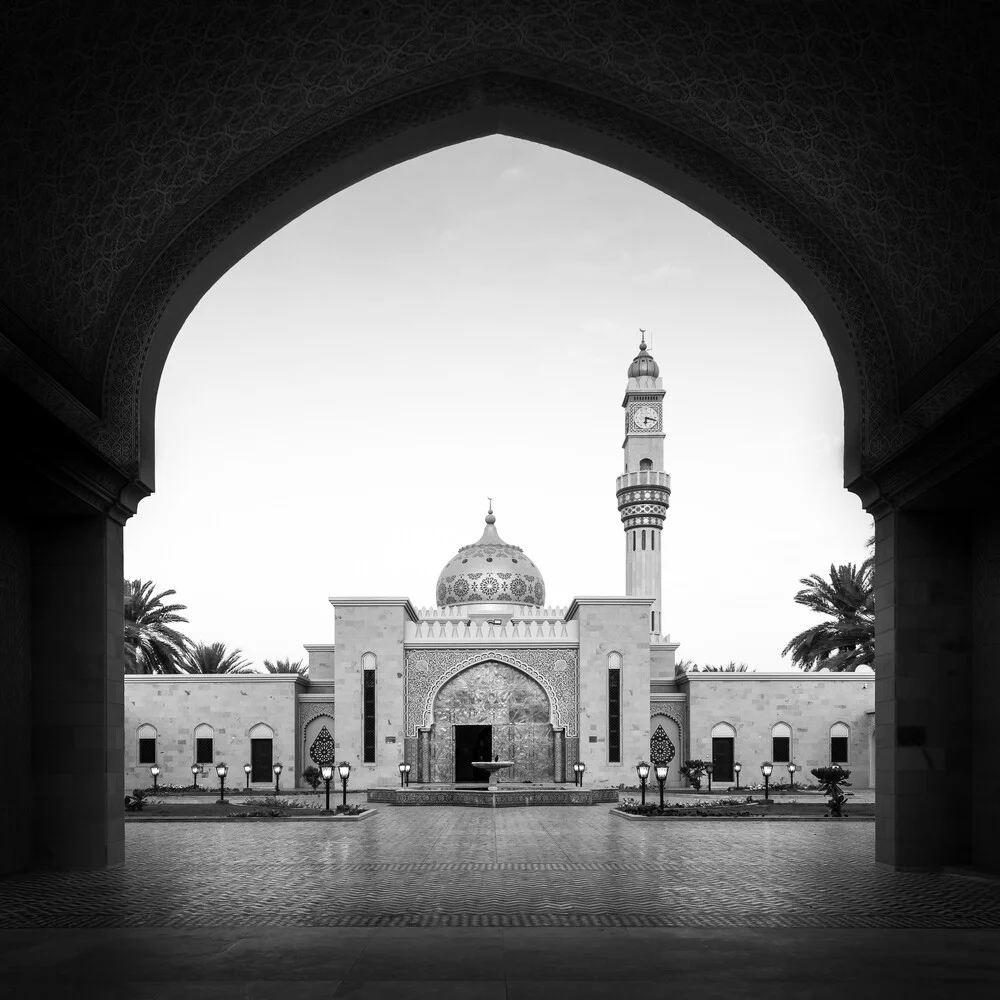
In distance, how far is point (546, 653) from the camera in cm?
2834

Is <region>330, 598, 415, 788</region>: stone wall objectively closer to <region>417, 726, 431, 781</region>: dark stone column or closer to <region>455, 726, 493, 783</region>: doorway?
<region>417, 726, 431, 781</region>: dark stone column

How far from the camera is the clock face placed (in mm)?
35344

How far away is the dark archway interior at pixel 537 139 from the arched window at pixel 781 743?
18924mm

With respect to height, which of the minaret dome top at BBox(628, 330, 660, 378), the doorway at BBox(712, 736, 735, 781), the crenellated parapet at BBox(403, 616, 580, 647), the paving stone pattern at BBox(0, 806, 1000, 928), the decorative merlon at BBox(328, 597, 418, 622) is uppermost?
the minaret dome top at BBox(628, 330, 660, 378)

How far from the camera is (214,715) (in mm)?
27938

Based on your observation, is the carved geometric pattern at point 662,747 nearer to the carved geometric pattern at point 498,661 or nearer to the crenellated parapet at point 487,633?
the carved geometric pattern at point 498,661

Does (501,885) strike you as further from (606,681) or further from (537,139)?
(606,681)

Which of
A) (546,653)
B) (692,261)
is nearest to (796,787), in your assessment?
(546,653)

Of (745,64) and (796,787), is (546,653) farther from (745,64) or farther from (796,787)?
(745,64)

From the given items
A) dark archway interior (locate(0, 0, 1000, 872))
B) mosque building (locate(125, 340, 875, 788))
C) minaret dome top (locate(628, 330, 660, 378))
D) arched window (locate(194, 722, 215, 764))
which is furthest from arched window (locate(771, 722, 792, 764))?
dark archway interior (locate(0, 0, 1000, 872))

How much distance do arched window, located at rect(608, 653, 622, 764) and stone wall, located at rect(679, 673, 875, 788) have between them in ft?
5.80

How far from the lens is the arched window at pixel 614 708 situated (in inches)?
1088

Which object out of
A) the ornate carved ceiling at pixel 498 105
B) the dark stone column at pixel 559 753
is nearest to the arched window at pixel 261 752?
the dark stone column at pixel 559 753

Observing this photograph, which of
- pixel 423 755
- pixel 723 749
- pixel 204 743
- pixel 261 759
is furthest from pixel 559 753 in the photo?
pixel 204 743
